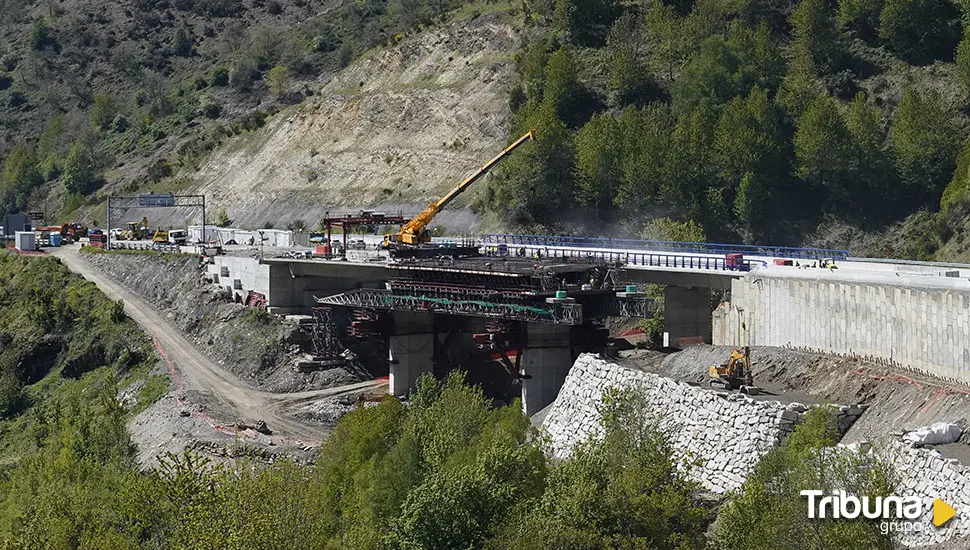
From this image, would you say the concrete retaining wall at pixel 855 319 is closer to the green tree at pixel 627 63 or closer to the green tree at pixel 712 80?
the green tree at pixel 712 80

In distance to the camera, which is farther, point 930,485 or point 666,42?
point 666,42

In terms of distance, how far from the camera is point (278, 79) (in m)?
187

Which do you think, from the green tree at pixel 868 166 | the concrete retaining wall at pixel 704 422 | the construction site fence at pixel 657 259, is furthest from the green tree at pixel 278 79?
the concrete retaining wall at pixel 704 422

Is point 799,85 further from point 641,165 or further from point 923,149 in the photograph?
point 641,165

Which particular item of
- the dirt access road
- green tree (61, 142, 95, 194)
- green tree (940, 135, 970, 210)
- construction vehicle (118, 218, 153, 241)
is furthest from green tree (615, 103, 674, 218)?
green tree (61, 142, 95, 194)

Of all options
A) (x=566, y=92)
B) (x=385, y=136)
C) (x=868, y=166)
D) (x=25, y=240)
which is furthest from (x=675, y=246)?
(x=25, y=240)

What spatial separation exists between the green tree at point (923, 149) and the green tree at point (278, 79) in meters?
96.0

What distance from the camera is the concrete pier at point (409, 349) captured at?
85938mm

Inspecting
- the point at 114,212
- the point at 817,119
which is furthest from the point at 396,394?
the point at 114,212

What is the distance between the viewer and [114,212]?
170375 mm

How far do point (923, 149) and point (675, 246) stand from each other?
25443 millimetres

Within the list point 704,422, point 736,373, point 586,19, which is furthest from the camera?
point 586,19

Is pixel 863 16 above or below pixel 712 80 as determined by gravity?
above

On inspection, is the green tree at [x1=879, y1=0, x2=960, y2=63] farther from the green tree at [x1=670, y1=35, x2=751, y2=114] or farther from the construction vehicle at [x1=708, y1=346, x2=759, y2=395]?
the construction vehicle at [x1=708, y1=346, x2=759, y2=395]
